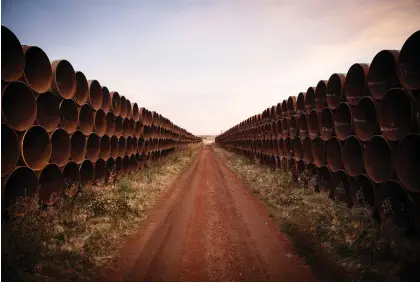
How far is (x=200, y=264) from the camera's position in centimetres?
495

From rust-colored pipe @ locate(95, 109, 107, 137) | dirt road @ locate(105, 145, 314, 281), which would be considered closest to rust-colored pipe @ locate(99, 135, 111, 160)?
rust-colored pipe @ locate(95, 109, 107, 137)

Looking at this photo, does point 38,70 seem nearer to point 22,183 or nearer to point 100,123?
point 22,183

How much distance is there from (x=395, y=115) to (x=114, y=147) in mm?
→ 9256

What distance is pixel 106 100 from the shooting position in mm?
10797

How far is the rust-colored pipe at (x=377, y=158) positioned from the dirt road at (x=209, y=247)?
92.6 inches

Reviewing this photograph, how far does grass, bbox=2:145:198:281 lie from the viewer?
425 cm

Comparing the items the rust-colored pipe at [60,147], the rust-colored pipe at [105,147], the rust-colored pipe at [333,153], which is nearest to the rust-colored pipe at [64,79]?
the rust-colored pipe at [60,147]

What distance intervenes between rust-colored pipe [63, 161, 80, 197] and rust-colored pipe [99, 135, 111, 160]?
210 centimetres

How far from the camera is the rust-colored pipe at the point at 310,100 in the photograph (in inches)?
396

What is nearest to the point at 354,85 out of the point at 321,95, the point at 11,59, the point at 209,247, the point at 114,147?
the point at 321,95

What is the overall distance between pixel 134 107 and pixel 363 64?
1090 cm

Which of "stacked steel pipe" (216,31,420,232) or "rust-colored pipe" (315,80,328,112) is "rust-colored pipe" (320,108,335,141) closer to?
"stacked steel pipe" (216,31,420,232)

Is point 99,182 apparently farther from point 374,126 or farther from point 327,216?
point 374,126

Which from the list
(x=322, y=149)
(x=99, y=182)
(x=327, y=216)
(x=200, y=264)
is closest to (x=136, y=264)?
(x=200, y=264)
